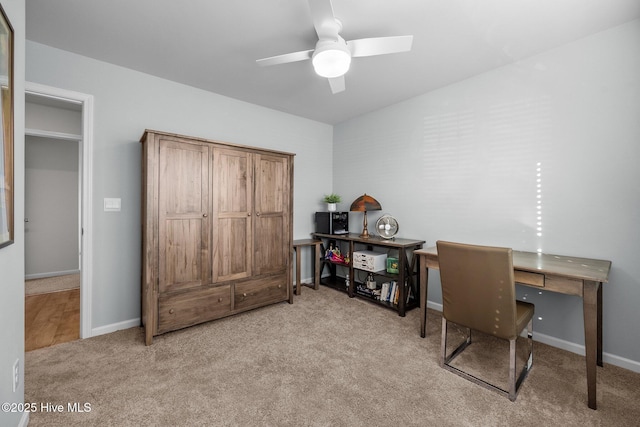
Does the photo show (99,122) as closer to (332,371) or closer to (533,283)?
(332,371)

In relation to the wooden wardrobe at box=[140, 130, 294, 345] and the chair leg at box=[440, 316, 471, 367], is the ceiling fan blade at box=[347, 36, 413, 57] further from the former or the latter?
the chair leg at box=[440, 316, 471, 367]

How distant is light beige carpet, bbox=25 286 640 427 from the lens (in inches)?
61.2

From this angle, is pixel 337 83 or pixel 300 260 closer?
pixel 337 83

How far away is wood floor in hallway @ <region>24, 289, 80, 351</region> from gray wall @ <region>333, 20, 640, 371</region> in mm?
3771

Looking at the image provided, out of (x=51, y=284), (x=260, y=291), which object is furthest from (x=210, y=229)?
(x=51, y=284)

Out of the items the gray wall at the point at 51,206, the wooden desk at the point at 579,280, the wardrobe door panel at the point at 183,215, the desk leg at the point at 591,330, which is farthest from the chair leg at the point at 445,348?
the gray wall at the point at 51,206

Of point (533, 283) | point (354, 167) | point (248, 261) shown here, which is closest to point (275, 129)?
point (354, 167)

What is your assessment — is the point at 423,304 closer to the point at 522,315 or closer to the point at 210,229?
the point at 522,315

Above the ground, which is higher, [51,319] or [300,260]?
[300,260]

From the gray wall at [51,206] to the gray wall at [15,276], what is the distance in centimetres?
408

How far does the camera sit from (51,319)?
2.85 m

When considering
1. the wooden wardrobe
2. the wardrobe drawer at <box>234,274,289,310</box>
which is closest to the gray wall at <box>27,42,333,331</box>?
the wooden wardrobe

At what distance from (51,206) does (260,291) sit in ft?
13.6

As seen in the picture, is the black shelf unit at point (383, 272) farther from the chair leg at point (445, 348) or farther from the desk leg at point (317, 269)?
the chair leg at point (445, 348)
